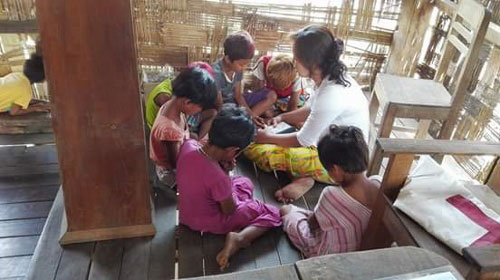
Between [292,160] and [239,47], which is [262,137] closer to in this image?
[292,160]

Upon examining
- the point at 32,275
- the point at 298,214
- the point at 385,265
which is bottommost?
the point at 32,275

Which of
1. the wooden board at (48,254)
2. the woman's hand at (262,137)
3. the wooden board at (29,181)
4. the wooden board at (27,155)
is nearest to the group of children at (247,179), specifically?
the woman's hand at (262,137)

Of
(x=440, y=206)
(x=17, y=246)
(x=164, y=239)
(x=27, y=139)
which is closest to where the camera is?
(x=440, y=206)

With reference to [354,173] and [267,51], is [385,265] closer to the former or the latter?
[354,173]

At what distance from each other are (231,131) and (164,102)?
75 centimetres

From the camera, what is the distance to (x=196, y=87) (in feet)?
5.45

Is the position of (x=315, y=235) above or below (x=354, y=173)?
below

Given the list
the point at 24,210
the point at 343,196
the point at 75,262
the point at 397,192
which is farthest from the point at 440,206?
the point at 24,210

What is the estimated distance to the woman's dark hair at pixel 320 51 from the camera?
1.68 meters

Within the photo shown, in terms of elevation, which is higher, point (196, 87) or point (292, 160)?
point (196, 87)

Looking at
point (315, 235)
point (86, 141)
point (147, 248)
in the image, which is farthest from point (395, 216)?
point (86, 141)

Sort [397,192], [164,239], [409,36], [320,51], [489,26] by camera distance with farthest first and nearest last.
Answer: [409,36], [489,26], [320,51], [164,239], [397,192]

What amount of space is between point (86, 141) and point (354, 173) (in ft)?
3.18

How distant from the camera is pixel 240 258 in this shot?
4.98 ft
